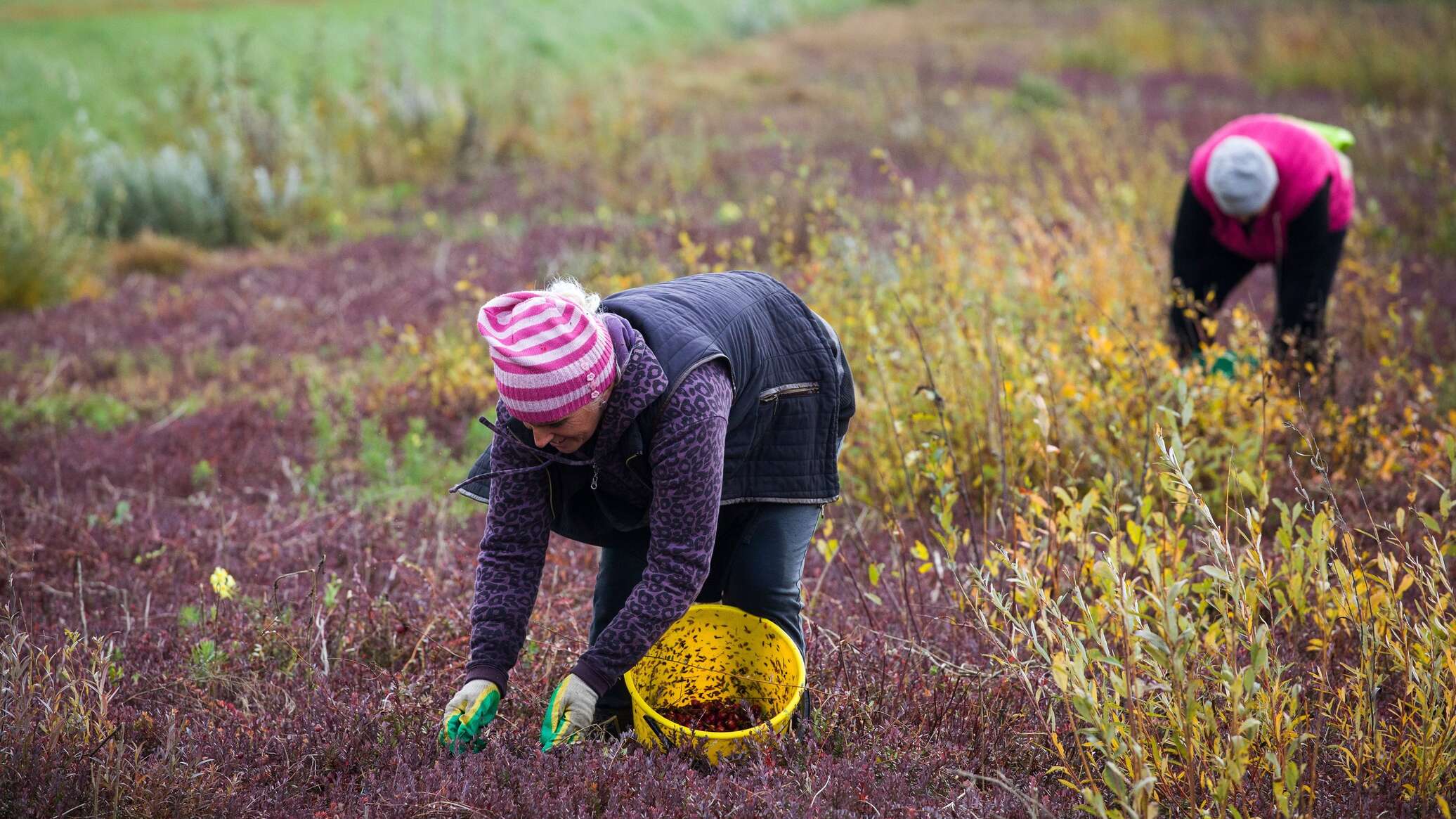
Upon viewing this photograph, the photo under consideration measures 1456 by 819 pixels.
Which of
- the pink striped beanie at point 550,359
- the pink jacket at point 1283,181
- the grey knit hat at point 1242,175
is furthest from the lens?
the pink jacket at point 1283,181

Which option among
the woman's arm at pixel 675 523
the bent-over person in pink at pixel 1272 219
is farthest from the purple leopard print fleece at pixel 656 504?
the bent-over person in pink at pixel 1272 219

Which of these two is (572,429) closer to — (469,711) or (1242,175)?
(469,711)

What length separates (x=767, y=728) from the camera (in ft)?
7.91

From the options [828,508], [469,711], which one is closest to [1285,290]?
[828,508]

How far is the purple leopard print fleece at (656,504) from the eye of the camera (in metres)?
2.23

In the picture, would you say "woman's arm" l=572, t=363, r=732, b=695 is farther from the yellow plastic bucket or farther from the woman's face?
the yellow plastic bucket

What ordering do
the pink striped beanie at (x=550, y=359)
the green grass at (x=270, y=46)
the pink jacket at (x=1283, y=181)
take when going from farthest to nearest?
the green grass at (x=270, y=46)
the pink jacket at (x=1283, y=181)
the pink striped beanie at (x=550, y=359)

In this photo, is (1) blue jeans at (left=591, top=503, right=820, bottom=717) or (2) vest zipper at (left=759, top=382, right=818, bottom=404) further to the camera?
(1) blue jeans at (left=591, top=503, right=820, bottom=717)

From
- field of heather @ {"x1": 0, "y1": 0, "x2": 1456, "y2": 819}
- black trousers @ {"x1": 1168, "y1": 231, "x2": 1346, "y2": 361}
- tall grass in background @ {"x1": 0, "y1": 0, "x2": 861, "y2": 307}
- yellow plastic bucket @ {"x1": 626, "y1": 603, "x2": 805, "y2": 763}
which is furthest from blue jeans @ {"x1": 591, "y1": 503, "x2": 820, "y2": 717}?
tall grass in background @ {"x1": 0, "y1": 0, "x2": 861, "y2": 307}

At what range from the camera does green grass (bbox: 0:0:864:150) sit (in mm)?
11664

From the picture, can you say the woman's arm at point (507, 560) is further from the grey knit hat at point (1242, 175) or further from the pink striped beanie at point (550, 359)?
the grey knit hat at point (1242, 175)

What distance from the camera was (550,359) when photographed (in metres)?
2.11

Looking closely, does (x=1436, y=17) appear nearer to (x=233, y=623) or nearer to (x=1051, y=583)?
(x=1051, y=583)

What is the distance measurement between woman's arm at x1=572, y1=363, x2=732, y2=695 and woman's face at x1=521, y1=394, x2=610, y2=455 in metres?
0.13
